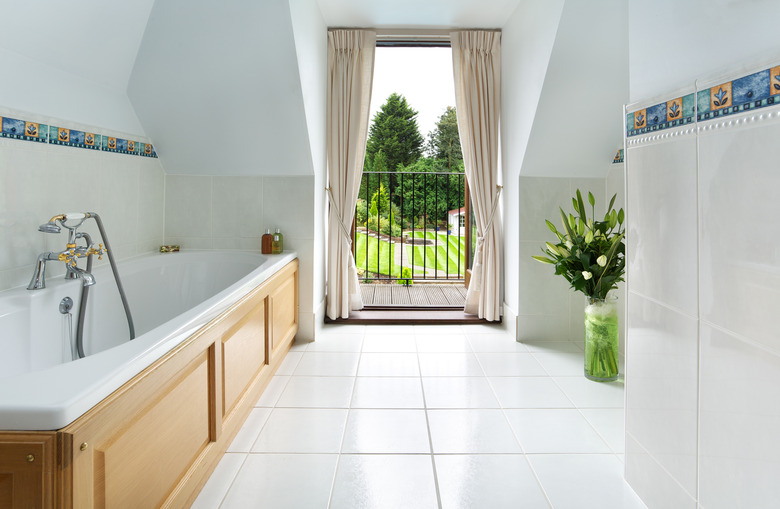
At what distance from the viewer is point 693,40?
125 cm

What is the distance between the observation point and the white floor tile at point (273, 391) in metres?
2.29

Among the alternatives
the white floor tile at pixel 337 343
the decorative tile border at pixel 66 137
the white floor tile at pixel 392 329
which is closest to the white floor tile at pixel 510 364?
the white floor tile at pixel 392 329

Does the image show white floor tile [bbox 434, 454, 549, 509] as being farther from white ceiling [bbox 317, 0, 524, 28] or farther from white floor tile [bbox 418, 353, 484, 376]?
white ceiling [bbox 317, 0, 524, 28]

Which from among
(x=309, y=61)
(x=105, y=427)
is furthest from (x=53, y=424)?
(x=309, y=61)

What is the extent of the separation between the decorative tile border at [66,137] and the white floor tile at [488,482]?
204cm

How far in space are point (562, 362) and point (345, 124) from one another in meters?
2.20

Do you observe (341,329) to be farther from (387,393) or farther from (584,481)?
(584,481)

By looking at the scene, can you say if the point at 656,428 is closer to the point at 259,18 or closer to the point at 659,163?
the point at 659,163

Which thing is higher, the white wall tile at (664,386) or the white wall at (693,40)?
the white wall at (693,40)

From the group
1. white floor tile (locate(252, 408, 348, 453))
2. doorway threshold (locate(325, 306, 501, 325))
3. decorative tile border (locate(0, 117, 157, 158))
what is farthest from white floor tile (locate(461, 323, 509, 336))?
decorative tile border (locate(0, 117, 157, 158))

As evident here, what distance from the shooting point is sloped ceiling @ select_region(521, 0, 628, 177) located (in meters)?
2.48

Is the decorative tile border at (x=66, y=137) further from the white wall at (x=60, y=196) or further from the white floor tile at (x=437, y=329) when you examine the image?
the white floor tile at (x=437, y=329)

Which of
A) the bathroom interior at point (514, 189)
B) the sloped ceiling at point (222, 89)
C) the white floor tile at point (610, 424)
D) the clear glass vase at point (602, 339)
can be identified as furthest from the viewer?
the clear glass vase at point (602, 339)

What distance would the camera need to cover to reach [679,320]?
133 centimetres
